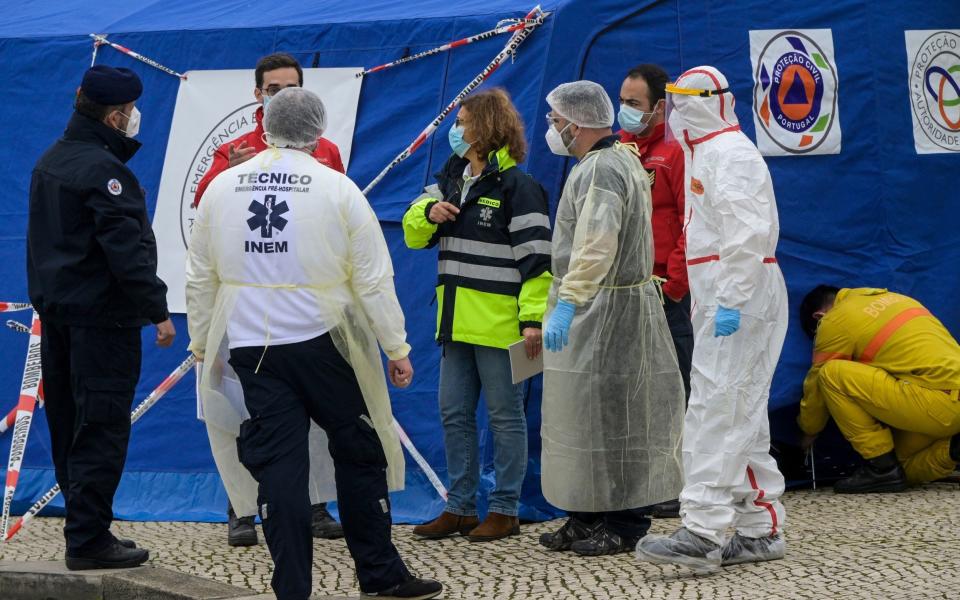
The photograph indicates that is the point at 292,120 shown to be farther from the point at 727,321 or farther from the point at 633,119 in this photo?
the point at 633,119

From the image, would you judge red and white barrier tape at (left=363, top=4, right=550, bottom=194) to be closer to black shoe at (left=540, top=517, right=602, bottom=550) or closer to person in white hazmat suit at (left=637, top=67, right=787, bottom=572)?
person in white hazmat suit at (left=637, top=67, right=787, bottom=572)

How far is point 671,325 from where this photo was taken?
627cm

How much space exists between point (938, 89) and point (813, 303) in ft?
4.64

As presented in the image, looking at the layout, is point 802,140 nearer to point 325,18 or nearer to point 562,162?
point 562,162

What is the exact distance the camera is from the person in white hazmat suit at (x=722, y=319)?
199 inches

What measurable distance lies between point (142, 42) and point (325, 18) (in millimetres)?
1046

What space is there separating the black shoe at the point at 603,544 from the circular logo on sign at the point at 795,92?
2369mm

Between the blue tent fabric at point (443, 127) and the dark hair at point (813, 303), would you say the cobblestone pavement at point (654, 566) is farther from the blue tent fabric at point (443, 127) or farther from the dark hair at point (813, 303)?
the dark hair at point (813, 303)

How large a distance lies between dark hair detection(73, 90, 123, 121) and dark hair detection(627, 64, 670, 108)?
221cm

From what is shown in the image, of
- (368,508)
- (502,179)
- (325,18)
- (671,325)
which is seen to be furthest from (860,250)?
(368,508)

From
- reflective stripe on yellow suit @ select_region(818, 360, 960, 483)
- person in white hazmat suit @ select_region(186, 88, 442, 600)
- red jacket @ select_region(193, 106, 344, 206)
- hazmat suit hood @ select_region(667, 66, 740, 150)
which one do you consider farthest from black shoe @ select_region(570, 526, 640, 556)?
red jacket @ select_region(193, 106, 344, 206)

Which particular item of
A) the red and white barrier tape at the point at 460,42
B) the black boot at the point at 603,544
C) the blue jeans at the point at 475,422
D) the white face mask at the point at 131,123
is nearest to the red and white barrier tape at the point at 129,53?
the red and white barrier tape at the point at 460,42

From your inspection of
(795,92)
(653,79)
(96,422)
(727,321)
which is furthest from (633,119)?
(96,422)

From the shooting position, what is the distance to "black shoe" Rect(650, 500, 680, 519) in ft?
20.9
